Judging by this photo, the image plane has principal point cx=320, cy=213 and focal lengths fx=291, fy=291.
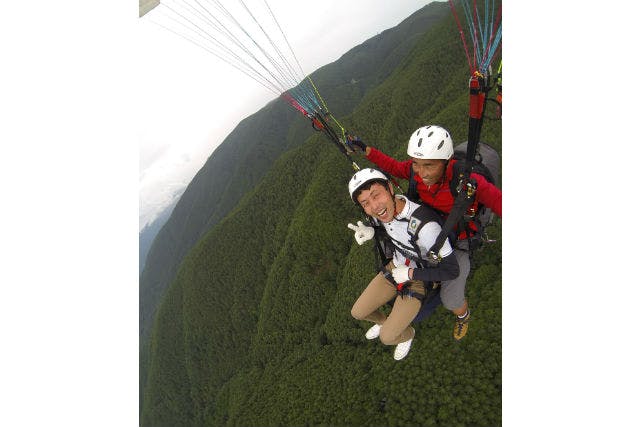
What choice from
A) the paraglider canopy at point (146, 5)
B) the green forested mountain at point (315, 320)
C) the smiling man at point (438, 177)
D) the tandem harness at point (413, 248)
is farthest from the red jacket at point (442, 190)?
the green forested mountain at point (315, 320)

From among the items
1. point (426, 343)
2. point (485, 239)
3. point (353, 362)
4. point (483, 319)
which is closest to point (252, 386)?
point (353, 362)

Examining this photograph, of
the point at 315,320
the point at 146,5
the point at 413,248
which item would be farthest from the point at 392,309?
the point at 315,320

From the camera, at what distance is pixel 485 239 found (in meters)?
4.05

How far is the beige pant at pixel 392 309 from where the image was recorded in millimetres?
4004

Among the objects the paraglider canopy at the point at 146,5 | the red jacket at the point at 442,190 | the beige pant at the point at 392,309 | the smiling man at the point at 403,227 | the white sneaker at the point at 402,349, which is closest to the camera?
the red jacket at the point at 442,190

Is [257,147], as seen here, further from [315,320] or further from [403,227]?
[403,227]

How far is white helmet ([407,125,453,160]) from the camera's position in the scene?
3.09 metres

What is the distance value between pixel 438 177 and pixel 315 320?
21705mm

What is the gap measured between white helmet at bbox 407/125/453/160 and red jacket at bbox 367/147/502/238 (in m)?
0.22

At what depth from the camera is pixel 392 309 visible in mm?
4363

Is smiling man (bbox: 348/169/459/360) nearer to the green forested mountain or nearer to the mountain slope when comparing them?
the green forested mountain

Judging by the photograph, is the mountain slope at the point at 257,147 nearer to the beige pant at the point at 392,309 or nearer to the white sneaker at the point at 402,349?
the white sneaker at the point at 402,349

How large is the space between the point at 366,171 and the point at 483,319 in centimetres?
760

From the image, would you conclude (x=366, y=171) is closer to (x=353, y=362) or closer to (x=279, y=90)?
(x=279, y=90)
